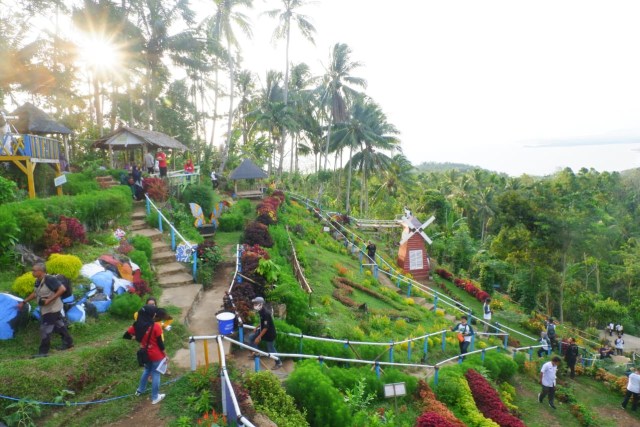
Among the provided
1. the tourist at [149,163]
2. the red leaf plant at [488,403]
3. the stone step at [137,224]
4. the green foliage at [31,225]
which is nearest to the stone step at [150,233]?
the stone step at [137,224]

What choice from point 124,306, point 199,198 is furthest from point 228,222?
point 124,306

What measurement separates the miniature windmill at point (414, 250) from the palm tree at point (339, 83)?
40.7 ft

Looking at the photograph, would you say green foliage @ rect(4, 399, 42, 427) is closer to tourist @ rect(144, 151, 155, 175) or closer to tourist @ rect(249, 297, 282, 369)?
tourist @ rect(249, 297, 282, 369)

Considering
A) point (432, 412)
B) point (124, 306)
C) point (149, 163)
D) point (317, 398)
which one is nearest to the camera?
point (317, 398)

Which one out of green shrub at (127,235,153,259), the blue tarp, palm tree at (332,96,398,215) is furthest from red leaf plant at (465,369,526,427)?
palm tree at (332,96,398,215)

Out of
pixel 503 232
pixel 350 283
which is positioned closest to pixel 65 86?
pixel 350 283

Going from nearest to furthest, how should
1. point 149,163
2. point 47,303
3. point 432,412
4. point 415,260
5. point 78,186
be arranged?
point 47,303 < point 432,412 < point 78,186 < point 149,163 < point 415,260

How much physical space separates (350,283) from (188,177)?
1055 cm

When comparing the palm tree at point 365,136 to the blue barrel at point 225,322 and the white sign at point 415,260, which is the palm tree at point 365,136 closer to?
the white sign at point 415,260

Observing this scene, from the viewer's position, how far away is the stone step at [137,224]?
13.3 m

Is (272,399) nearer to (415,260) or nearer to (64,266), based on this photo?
(64,266)

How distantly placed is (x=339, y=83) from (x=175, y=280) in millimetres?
26933

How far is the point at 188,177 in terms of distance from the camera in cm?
2052

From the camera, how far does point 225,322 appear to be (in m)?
7.61
